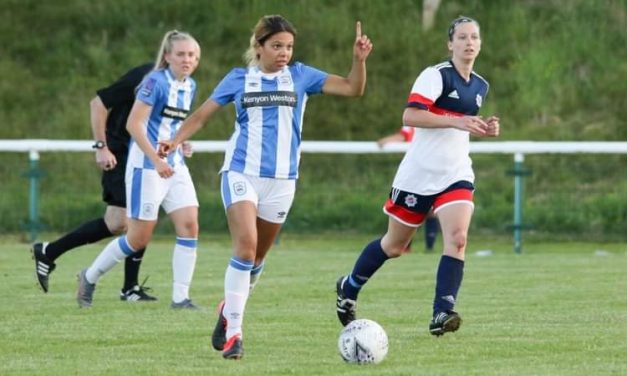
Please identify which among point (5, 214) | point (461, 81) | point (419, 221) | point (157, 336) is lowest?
point (5, 214)

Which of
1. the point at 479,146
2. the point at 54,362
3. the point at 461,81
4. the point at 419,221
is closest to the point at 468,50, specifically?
the point at 461,81

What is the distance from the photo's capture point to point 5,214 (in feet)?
66.3

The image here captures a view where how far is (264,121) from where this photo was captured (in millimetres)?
8664

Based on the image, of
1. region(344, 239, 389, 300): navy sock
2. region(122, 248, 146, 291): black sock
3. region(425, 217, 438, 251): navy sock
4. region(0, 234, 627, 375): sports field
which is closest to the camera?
region(0, 234, 627, 375): sports field

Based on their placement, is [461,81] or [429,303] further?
[429,303]

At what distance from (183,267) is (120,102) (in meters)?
1.70

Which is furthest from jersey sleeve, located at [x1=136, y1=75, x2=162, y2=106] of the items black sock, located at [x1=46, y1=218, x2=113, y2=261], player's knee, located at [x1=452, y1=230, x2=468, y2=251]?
player's knee, located at [x1=452, y1=230, x2=468, y2=251]

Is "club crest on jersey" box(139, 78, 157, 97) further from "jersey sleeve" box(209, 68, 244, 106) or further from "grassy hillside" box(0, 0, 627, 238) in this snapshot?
"grassy hillside" box(0, 0, 627, 238)

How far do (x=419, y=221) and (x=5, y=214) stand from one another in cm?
1168

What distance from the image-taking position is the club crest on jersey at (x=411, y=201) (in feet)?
30.6

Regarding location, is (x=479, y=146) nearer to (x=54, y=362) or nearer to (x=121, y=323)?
(x=121, y=323)

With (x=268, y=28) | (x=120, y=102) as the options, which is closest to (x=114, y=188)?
(x=120, y=102)

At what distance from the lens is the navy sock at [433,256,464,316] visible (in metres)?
8.90

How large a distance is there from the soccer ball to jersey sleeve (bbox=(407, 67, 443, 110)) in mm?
1618
